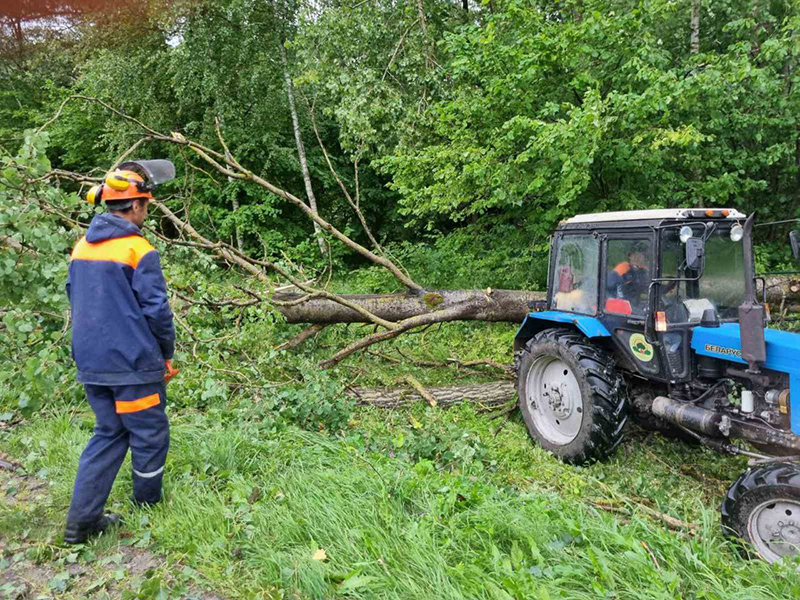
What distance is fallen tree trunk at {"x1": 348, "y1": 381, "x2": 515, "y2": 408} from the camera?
17.3ft

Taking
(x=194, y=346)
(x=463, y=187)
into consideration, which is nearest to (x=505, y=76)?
(x=463, y=187)

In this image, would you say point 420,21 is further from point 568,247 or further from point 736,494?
point 736,494

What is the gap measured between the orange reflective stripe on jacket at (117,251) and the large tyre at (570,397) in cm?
329

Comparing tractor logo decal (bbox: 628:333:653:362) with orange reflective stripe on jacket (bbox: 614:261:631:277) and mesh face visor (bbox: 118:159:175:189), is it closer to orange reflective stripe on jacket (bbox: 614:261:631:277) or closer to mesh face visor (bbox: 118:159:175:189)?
orange reflective stripe on jacket (bbox: 614:261:631:277)

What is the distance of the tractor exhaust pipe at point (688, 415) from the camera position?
3.61 metres

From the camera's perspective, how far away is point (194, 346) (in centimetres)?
460

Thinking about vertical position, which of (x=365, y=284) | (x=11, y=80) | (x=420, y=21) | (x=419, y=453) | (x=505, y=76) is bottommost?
(x=419, y=453)

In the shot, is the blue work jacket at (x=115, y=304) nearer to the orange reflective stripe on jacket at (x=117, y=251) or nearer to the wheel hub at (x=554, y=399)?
the orange reflective stripe on jacket at (x=117, y=251)

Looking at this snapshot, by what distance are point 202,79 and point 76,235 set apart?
8162mm

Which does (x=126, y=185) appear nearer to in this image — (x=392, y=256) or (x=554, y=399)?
(x=554, y=399)

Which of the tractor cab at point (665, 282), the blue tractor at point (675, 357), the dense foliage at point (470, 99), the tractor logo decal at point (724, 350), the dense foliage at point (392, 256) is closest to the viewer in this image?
the dense foliage at point (392, 256)

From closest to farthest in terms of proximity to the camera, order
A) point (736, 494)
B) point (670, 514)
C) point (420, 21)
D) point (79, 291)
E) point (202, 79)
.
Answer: point (79, 291) < point (736, 494) < point (670, 514) < point (420, 21) < point (202, 79)

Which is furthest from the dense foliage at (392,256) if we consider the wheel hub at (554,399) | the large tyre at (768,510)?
the wheel hub at (554,399)

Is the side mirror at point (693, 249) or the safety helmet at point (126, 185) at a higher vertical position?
the safety helmet at point (126, 185)
